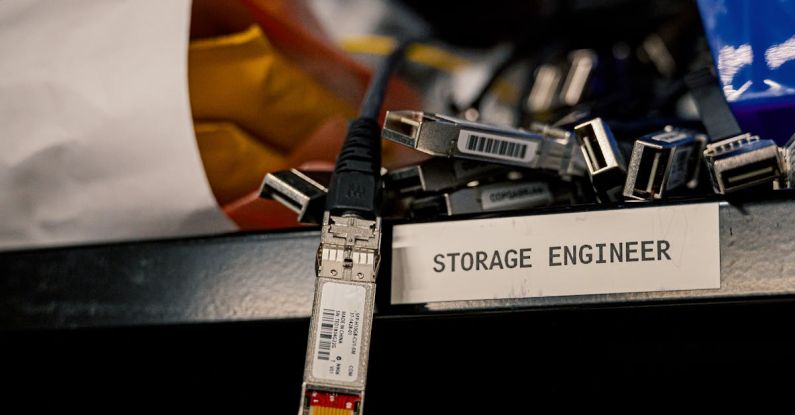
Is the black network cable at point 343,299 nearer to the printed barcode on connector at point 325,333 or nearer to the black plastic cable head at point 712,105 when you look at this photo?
the printed barcode on connector at point 325,333

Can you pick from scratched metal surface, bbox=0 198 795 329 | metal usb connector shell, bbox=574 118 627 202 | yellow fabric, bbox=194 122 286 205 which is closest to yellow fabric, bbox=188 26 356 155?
yellow fabric, bbox=194 122 286 205

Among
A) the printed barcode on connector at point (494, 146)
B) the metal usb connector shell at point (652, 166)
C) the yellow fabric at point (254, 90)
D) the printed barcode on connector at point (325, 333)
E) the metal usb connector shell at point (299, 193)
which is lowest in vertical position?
the printed barcode on connector at point (325, 333)

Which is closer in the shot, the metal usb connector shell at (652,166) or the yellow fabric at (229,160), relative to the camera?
the metal usb connector shell at (652,166)

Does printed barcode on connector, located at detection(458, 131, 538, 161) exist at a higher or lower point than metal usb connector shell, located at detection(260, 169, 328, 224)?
higher

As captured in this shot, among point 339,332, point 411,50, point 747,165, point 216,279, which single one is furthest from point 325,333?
point 411,50

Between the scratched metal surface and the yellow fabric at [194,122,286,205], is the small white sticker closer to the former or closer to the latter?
the scratched metal surface

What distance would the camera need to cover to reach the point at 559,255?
39 cm

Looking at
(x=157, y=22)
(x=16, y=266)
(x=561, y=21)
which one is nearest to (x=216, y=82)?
(x=157, y=22)

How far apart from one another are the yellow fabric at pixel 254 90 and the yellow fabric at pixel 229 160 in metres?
0.01

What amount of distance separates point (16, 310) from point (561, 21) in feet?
1.90

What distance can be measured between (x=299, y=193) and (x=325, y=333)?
8 centimetres

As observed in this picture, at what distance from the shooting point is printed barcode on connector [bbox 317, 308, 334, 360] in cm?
36

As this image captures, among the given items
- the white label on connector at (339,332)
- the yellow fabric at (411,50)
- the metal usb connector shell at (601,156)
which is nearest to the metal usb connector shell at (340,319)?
the white label on connector at (339,332)

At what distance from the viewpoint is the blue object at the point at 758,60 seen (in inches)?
16.0
